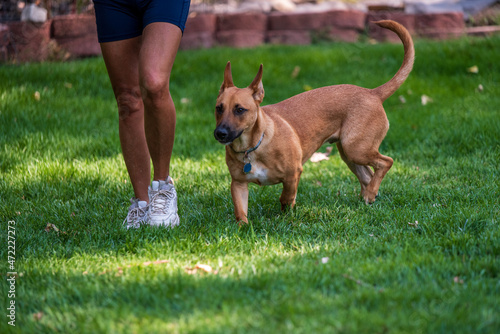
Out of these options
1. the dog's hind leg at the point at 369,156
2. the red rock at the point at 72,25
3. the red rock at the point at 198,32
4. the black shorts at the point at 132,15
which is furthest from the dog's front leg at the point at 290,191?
the red rock at the point at 198,32

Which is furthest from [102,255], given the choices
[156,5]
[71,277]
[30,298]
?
[156,5]

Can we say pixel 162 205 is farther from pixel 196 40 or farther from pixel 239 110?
pixel 196 40

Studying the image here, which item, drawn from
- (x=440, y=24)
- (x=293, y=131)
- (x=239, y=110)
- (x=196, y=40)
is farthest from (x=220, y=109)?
(x=440, y=24)

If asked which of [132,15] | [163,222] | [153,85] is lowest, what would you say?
[163,222]

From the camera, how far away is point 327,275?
2.61m

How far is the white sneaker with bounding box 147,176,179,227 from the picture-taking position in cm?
Result: 351

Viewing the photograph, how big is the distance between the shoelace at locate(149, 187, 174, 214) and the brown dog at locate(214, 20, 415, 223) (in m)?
0.45

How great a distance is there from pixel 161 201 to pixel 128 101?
0.72 meters

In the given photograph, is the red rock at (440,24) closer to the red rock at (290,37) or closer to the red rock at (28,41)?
the red rock at (290,37)

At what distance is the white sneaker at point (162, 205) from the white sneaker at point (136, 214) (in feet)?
0.27

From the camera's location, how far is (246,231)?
135 inches

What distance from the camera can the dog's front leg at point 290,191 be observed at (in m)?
3.69

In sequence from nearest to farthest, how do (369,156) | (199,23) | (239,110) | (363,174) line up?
(239,110) < (369,156) < (363,174) < (199,23)

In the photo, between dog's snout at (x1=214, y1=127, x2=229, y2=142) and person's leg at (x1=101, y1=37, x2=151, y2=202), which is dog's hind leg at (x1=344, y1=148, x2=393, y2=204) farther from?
person's leg at (x1=101, y1=37, x2=151, y2=202)
